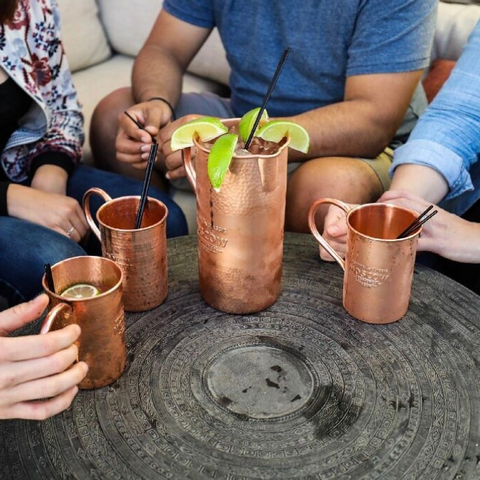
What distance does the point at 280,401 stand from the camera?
2.46 ft

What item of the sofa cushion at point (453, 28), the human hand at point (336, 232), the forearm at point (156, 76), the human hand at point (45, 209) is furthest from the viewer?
the sofa cushion at point (453, 28)

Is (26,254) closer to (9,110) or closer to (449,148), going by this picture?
(9,110)

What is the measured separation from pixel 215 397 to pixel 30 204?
695 mm

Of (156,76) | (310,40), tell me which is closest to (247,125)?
(310,40)

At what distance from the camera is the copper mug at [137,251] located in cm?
85

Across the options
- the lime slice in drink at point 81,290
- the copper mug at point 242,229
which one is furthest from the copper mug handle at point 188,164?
the lime slice in drink at point 81,290

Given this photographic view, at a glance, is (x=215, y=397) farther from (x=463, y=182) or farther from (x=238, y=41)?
(x=238, y=41)

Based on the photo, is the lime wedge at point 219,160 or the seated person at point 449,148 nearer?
the lime wedge at point 219,160

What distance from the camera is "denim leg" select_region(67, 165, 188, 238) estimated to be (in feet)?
4.58

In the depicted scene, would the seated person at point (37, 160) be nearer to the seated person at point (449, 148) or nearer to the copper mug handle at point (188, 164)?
the copper mug handle at point (188, 164)

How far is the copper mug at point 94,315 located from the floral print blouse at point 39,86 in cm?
69

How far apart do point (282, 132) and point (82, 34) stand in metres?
1.74

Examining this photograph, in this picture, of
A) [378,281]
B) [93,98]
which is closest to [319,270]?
[378,281]

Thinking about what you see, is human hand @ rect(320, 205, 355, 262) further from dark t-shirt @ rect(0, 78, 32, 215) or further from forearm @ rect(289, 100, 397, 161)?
dark t-shirt @ rect(0, 78, 32, 215)
